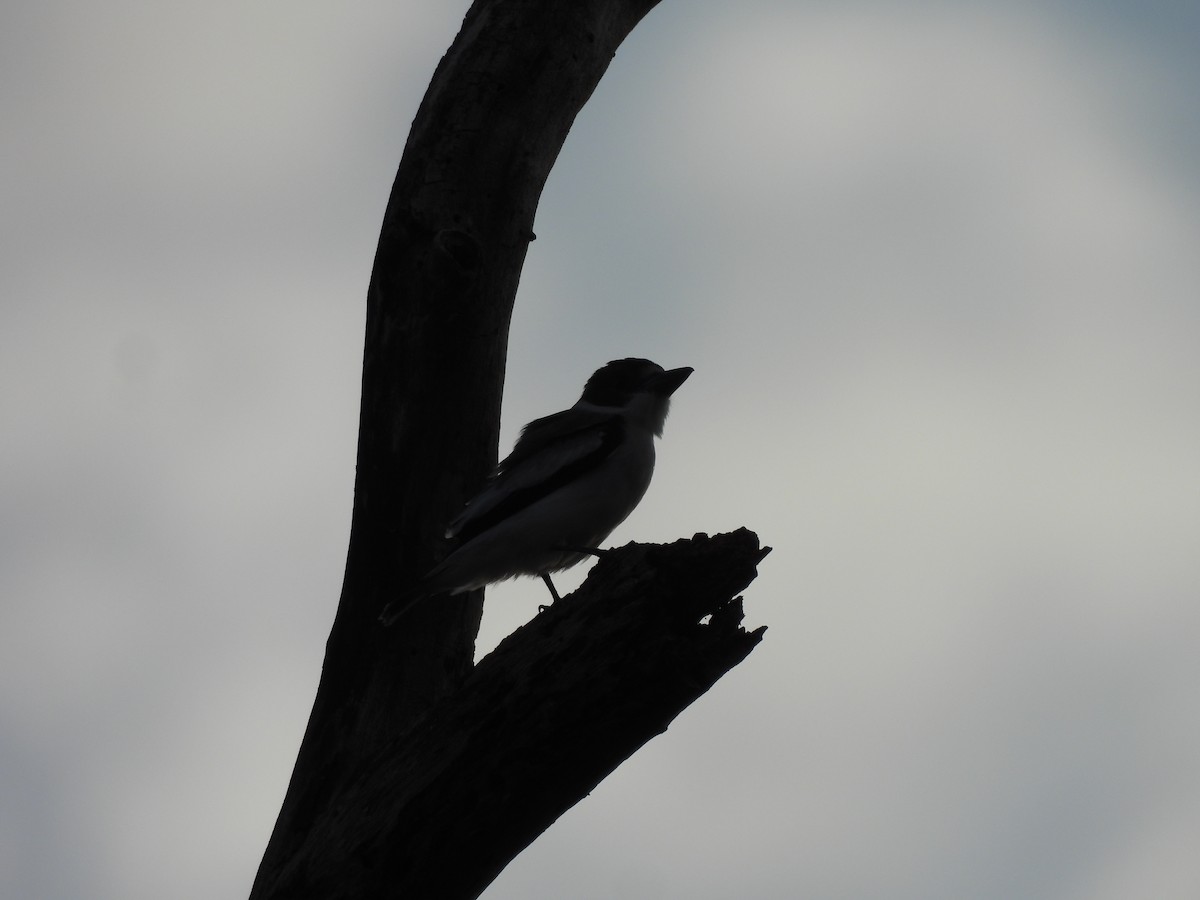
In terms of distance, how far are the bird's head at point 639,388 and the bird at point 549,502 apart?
232mm

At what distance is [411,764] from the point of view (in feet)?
15.4

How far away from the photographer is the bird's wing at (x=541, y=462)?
265 inches

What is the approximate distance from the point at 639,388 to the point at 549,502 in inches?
76.3

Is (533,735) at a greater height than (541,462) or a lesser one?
lesser

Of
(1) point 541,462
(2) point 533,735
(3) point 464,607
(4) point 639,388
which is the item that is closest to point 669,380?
(4) point 639,388

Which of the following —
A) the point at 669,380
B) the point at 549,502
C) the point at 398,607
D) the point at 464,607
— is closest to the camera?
the point at 398,607

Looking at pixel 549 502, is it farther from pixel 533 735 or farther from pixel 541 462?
pixel 533 735

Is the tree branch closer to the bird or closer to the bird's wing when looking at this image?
the bird

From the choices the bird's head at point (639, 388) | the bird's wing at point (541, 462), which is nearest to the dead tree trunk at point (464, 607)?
the bird's wing at point (541, 462)

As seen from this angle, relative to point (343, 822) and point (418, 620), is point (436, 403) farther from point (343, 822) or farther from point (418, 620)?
point (343, 822)

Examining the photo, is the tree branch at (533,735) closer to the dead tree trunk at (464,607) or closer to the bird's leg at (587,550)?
the dead tree trunk at (464,607)

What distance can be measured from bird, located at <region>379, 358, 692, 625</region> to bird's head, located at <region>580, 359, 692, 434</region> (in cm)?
23

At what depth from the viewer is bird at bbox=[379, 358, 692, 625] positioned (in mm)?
6598

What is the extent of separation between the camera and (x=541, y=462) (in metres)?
7.57
